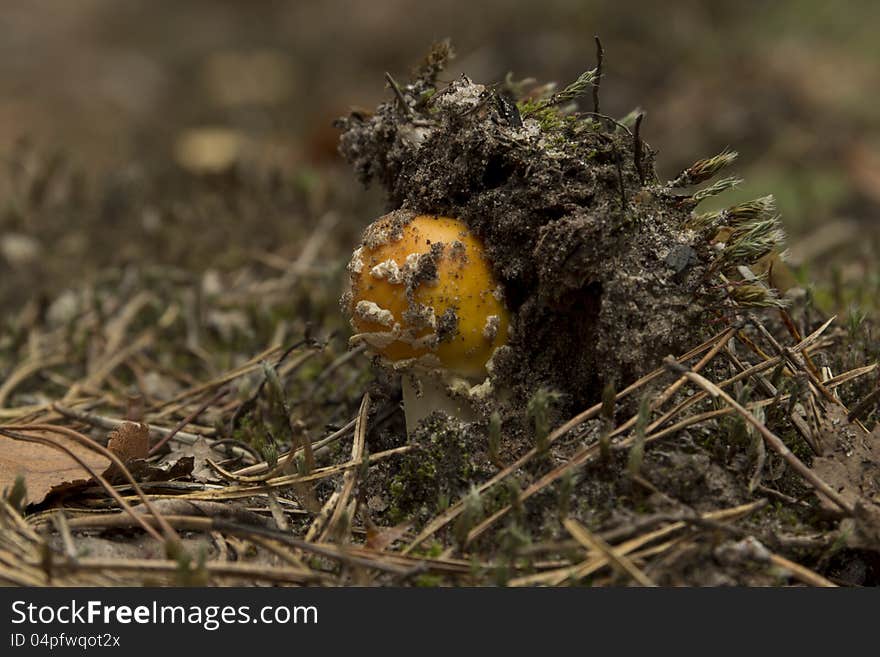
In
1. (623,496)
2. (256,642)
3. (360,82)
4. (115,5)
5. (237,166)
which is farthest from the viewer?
(115,5)

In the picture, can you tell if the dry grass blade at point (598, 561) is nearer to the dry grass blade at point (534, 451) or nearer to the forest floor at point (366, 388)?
the forest floor at point (366, 388)

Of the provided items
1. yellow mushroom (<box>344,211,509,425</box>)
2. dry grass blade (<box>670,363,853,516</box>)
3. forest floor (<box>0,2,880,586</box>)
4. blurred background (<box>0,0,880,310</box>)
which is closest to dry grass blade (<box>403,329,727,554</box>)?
forest floor (<box>0,2,880,586</box>)

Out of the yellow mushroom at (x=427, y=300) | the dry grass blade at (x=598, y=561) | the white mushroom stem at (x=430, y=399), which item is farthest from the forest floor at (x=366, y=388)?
the yellow mushroom at (x=427, y=300)

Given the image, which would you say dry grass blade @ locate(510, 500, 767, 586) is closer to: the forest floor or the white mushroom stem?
the forest floor

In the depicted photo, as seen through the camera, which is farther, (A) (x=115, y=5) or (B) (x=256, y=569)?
(A) (x=115, y=5)

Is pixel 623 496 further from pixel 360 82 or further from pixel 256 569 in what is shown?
pixel 360 82

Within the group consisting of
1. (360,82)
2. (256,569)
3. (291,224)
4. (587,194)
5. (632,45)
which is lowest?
(256,569)

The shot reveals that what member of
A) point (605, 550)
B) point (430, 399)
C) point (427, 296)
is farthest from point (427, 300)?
point (605, 550)

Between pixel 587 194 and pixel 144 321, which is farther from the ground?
pixel 144 321

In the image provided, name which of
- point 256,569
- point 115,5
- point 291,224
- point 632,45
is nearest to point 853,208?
point 632,45
